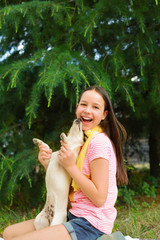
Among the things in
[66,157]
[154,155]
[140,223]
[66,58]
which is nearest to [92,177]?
[66,157]

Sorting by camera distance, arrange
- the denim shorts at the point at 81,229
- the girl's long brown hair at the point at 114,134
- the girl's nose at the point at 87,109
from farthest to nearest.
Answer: the girl's long brown hair at the point at 114,134 < the girl's nose at the point at 87,109 < the denim shorts at the point at 81,229

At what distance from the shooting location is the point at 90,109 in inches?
67.4

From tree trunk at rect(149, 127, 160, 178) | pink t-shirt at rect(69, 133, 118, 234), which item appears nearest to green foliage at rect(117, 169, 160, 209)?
tree trunk at rect(149, 127, 160, 178)

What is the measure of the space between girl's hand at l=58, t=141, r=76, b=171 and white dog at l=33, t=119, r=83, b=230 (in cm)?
5

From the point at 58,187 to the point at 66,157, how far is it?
171mm

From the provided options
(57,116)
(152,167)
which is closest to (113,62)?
(57,116)

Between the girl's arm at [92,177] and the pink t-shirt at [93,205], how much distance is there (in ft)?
0.14

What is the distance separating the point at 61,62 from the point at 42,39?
850 mm

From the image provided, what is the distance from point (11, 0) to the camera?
3223mm

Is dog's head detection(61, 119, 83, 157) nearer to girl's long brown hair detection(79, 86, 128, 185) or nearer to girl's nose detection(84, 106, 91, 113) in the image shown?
girl's nose detection(84, 106, 91, 113)

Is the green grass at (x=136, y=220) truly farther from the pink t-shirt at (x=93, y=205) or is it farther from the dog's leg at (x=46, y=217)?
the dog's leg at (x=46, y=217)

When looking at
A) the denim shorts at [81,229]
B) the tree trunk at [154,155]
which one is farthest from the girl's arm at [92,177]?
the tree trunk at [154,155]

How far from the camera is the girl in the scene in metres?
1.44

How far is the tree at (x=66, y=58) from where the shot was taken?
8.32ft
